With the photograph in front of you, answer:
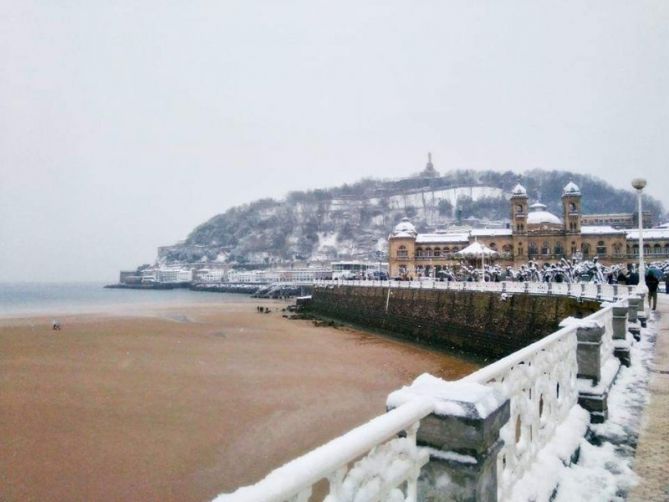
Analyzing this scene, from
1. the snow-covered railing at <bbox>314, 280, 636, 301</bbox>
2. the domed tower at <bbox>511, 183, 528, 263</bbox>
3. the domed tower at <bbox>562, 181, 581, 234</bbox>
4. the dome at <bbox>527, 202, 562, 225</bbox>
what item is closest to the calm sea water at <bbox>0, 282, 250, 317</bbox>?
the snow-covered railing at <bbox>314, 280, 636, 301</bbox>

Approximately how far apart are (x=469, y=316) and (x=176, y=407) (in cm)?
1723

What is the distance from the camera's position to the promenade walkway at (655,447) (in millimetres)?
3955

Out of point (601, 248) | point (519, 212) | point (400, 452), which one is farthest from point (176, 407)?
point (601, 248)

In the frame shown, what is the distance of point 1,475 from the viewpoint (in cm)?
970

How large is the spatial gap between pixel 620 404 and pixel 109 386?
16469 mm

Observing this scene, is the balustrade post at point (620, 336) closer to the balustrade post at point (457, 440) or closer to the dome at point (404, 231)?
the balustrade post at point (457, 440)

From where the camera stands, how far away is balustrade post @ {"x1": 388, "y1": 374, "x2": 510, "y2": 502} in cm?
242

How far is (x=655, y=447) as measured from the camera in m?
4.82

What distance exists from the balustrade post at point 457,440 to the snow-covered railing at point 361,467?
0.07 meters

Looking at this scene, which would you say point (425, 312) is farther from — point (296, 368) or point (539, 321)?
point (296, 368)

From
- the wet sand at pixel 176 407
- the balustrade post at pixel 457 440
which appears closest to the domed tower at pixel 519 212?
the wet sand at pixel 176 407

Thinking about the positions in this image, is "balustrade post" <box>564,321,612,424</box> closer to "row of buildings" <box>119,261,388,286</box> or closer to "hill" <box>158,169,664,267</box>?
"row of buildings" <box>119,261,388,286</box>

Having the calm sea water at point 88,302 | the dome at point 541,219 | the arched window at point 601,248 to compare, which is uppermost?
the dome at point 541,219

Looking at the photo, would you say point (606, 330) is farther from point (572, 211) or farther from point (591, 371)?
point (572, 211)
